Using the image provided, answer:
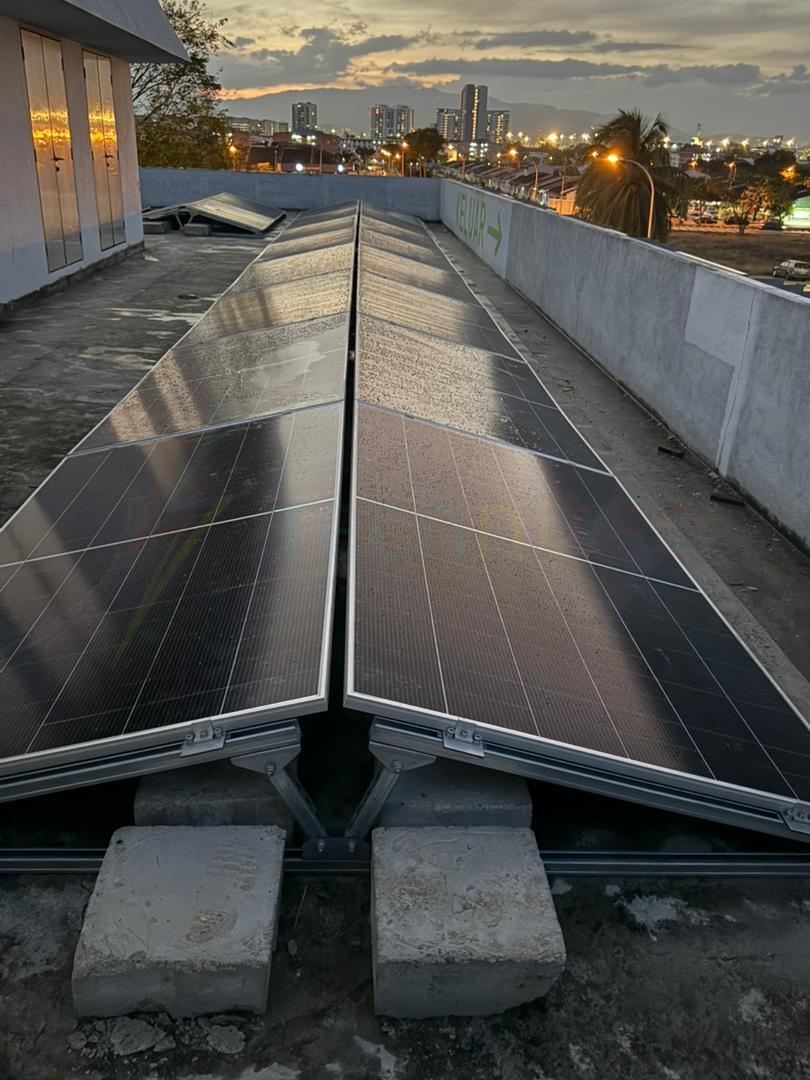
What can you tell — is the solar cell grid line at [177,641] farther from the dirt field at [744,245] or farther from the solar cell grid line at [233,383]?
A: the dirt field at [744,245]

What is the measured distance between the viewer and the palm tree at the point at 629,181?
4859cm

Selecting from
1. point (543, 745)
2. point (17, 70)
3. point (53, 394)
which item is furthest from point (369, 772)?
point (17, 70)

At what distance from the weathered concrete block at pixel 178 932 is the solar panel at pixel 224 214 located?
33005 mm

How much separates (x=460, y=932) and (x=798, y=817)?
2.20 m

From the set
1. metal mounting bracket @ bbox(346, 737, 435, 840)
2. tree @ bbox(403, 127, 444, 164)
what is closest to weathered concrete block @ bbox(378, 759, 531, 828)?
metal mounting bracket @ bbox(346, 737, 435, 840)

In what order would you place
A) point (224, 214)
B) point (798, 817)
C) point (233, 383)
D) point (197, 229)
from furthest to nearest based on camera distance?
point (224, 214)
point (197, 229)
point (233, 383)
point (798, 817)

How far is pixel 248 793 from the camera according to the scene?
190 inches

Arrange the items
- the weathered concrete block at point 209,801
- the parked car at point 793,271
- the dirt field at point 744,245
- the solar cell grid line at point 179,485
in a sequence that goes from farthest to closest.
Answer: the dirt field at point 744,245, the parked car at point 793,271, the solar cell grid line at point 179,485, the weathered concrete block at point 209,801

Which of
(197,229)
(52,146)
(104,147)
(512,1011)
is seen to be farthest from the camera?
(197,229)

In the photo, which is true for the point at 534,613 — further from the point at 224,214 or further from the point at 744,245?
the point at 744,245

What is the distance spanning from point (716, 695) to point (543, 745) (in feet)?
5.37

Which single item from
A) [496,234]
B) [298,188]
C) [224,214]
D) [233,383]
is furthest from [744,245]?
[233,383]

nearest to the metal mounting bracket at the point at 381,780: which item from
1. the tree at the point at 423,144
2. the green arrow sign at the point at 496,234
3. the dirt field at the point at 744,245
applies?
the green arrow sign at the point at 496,234

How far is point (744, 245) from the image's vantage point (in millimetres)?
102375
